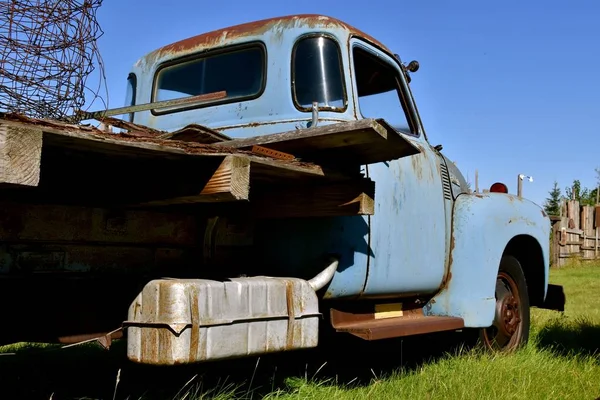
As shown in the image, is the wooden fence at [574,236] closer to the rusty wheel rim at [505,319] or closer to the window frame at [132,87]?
the rusty wheel rim at [505,319]

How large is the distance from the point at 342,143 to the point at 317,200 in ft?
1.33

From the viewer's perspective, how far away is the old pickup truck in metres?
2.72

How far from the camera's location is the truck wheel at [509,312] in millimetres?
5129

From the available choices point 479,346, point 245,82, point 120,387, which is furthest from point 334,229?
point 479,346

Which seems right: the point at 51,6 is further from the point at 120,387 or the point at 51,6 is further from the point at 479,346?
the point at 479,346

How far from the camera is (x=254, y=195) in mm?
3553

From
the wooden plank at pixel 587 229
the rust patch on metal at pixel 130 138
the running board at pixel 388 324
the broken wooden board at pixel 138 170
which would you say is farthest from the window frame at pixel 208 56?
the wooden plank at pixel 587 229

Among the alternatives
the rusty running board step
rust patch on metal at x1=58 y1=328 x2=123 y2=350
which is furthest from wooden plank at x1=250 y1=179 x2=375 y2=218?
rust patch on metal at x1=58 y1=328 x2=123 y2=350

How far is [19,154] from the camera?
2.06 meters

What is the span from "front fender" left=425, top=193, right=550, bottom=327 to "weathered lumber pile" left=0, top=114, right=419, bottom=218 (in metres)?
1.41

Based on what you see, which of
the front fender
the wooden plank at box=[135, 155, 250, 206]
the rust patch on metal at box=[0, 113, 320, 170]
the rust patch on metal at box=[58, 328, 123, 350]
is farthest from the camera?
the front fender

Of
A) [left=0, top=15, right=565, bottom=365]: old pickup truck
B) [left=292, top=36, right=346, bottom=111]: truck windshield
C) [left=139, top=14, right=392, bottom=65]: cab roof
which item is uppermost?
[left=139, top=14, right=392, bottom=65]: cab roof

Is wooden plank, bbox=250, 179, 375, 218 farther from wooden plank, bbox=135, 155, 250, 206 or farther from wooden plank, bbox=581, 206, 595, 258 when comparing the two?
wooden plank, bbox=581, 206, 595, 258

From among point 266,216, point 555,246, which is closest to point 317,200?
point 266,216
